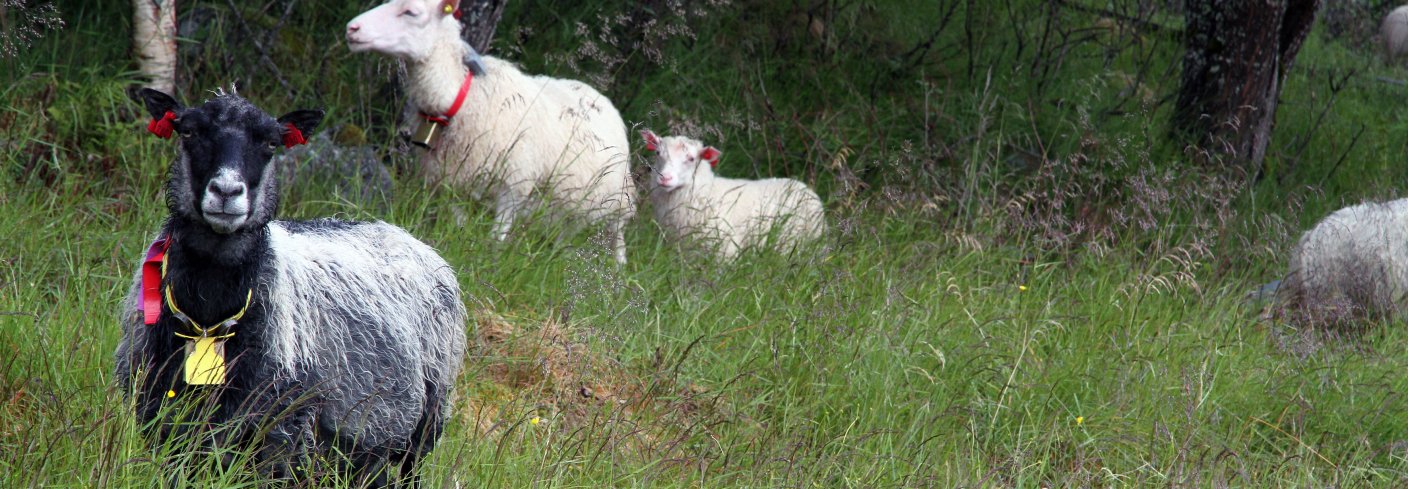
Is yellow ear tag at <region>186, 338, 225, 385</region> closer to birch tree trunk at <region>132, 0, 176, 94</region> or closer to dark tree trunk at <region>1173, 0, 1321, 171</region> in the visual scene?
birch tree trunk at <region>132, 0, 176, 94</region>

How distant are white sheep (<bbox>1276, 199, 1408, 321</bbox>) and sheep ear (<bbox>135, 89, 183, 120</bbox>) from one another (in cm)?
490

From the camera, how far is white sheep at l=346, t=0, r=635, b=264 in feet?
18.6

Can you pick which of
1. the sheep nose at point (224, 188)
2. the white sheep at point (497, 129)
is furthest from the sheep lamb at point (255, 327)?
the white sheep at point (497, 129)

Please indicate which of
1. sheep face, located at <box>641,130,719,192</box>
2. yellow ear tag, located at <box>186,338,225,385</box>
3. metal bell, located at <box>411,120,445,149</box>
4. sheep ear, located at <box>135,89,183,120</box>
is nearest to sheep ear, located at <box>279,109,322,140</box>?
sheep ear, located at <box>135,89,183,120</box>

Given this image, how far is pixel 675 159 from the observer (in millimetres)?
6531

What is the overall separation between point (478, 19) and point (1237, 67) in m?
4.44

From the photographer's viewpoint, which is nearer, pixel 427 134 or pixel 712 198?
pixel 427 134

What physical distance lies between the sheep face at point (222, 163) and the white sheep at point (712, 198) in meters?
3.07

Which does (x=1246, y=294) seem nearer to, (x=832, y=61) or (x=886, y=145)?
(x=886, y=145)

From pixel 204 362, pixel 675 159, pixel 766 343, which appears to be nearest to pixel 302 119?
pixel 204 362

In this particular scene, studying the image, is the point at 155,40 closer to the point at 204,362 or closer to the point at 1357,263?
the point at 204,362

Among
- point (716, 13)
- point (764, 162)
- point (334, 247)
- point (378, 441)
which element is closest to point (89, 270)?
point (334, 247)

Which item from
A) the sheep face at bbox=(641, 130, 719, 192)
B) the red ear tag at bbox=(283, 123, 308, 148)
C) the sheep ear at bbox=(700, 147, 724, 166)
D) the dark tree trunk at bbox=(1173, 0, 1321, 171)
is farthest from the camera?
the dark tree trunk at bbox=(1173, 0, 1321, 171)

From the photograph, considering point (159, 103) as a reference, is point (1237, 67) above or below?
above
